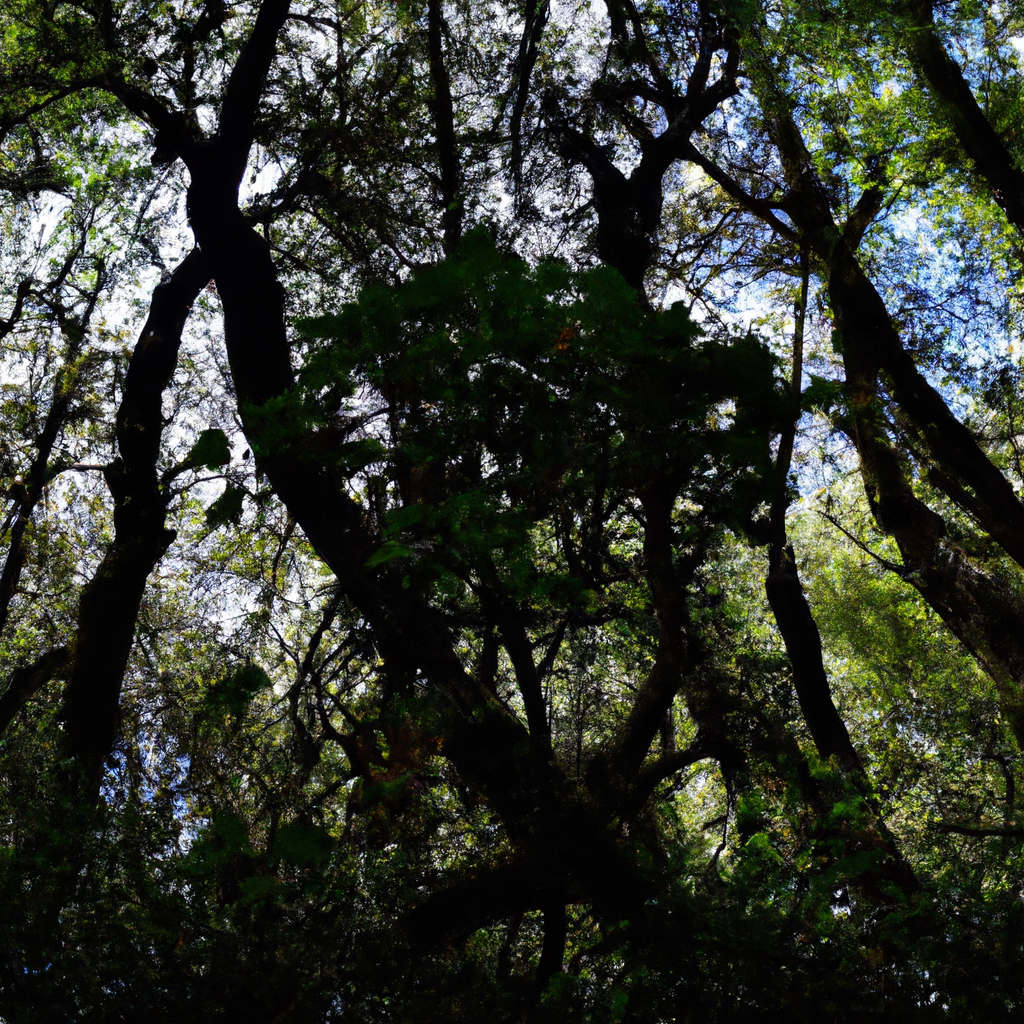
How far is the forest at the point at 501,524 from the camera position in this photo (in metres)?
3.92

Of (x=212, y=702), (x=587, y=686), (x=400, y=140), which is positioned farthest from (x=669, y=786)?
(x=400, y=140)

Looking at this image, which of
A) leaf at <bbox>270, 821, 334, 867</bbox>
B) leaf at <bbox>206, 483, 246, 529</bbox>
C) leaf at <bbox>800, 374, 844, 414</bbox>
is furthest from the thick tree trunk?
leaf at <bbox>800, 374, 844, 414</bbox>

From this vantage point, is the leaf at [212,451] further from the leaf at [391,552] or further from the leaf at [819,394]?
the leaf at [819,394]

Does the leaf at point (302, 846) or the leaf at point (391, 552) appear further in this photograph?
the leaf at point (391, 552)

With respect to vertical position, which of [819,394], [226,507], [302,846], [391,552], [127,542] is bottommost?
[302,846]

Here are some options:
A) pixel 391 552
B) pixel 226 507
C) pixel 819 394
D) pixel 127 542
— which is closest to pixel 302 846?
pixel 391 552

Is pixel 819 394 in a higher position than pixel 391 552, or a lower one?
lower

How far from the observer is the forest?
3922mm

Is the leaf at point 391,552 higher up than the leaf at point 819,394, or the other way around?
the leaf at point 391,552

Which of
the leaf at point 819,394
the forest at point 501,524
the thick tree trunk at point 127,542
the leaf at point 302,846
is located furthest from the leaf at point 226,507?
the leaf at point 819,394

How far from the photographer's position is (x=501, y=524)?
445cm

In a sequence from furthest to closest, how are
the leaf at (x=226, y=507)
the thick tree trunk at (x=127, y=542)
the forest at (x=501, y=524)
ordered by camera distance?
the thick tree trunk at (x=127, y=542) → the leaf at (x=226, y=507) → the forest at (x=501, y=524)

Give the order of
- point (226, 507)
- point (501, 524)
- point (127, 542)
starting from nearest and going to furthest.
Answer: point (501, 524), point (226, 507), point (127, 542)

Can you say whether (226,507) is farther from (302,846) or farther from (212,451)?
(302,846)
